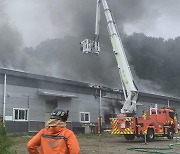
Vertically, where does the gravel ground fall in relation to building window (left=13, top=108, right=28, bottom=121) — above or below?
below

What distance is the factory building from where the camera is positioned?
2202 centimetres

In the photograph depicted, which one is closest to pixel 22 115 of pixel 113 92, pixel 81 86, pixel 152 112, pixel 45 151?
pixel 81 86

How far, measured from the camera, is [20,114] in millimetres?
22656

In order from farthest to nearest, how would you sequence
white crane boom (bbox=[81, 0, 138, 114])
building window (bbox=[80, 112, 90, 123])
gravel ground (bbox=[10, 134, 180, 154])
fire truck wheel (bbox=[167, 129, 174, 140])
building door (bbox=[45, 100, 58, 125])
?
building window (bbox=[80, 112, 90, 123])
building door (bbox=[45, 100, 58, 125])
fire truck wheel (bbox=[167, 129, 174, 140])
white crane boom (bbox=[81, 0, 138, 114])
gravel ground (bbox=[10, 134, 180, 154])

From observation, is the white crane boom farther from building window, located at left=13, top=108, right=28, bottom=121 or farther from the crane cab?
building window, located at left=13, top=108, right=28, bottom=121

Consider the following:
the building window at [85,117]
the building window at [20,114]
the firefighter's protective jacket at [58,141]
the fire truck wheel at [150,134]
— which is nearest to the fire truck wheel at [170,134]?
the fire truck wheel at [150,134]

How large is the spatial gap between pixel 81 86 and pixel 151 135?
10.7m

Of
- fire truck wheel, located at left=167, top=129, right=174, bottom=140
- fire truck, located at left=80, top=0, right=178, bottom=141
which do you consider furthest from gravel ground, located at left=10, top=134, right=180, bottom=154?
fire truck wheel, located at left=167, top=129, right=174, bottom=140

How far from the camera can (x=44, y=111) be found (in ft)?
80.6

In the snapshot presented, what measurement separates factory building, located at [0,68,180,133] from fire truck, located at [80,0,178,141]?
1596mm

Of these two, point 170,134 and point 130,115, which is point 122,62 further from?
point 170,134

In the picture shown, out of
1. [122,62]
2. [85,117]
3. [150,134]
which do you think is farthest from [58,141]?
[85,117]

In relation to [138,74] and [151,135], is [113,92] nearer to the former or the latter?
[151,135]

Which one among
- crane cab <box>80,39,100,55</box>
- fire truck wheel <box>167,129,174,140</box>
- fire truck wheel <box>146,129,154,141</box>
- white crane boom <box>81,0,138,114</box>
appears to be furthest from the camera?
crane cab <box>80,39,100,55</box>
